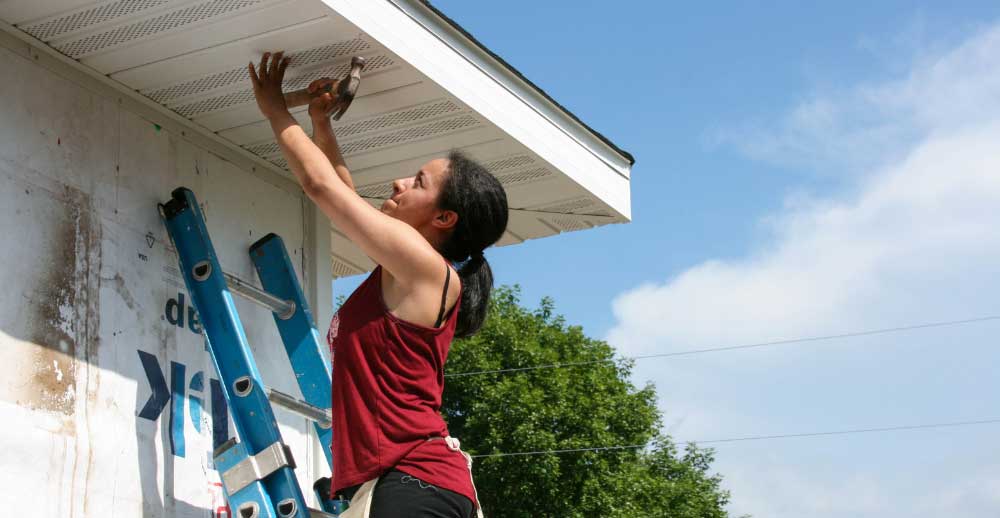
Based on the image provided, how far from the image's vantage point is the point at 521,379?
31.0 meters

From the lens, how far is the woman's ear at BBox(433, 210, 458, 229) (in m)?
3.63

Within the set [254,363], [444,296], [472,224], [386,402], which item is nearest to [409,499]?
[386,402]

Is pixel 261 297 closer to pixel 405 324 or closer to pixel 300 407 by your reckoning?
pixel 300 407

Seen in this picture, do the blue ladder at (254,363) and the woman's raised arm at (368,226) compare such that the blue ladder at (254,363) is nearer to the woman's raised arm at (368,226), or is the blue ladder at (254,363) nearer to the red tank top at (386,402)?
the red tank top at (386,402)

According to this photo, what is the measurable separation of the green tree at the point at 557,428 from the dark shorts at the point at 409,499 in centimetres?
2617

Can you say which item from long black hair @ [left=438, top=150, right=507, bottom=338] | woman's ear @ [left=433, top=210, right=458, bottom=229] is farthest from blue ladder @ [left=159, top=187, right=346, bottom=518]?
woman's ear @ [left=433, top=210, right=458, bottom=229]

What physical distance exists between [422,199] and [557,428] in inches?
1094

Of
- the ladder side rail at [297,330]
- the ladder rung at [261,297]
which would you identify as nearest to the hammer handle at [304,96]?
the ladder rung at [261,297]

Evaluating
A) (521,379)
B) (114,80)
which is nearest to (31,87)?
(114,80)

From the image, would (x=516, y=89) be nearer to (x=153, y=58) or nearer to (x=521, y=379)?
(x=153, y=58)

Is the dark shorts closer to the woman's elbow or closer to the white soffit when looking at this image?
the woman's elbow

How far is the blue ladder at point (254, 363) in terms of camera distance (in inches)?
159

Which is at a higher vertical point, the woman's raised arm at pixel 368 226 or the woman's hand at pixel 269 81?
the woman's hand at pixel 269 81

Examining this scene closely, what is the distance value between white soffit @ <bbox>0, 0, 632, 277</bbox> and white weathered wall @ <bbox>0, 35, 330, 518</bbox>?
0.20m
